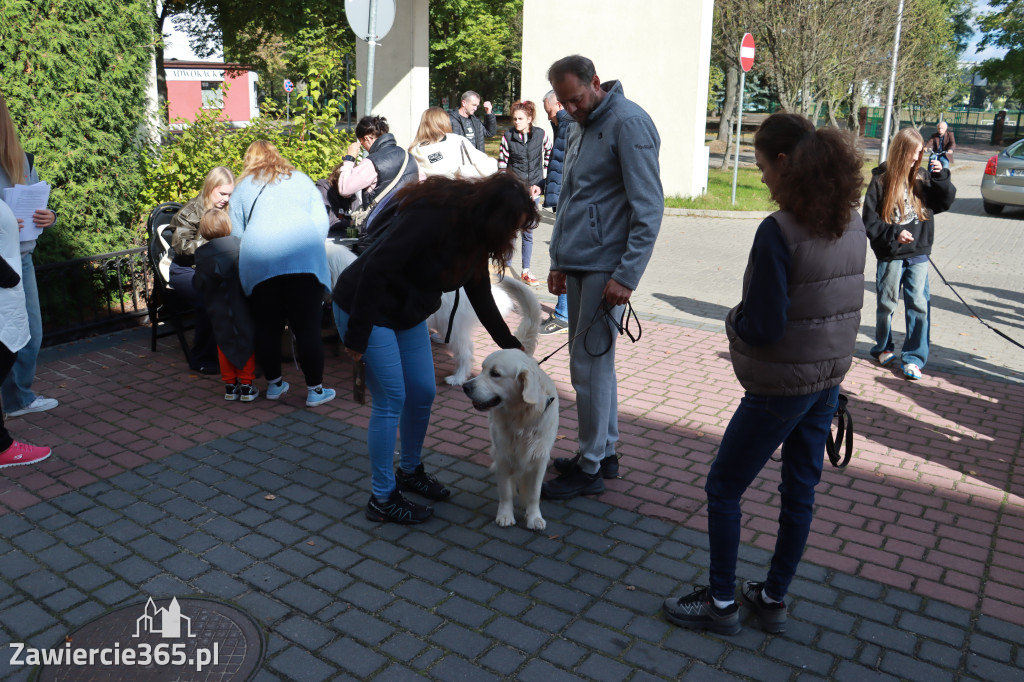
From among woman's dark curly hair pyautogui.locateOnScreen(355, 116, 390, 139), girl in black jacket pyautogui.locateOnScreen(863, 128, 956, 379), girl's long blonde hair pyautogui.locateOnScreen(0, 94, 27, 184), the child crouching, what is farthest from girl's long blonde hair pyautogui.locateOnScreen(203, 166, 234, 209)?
girl in black jacket pyautogui.locateOnScreen(863, 128, 956, 379)

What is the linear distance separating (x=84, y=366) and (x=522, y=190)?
16.0ft

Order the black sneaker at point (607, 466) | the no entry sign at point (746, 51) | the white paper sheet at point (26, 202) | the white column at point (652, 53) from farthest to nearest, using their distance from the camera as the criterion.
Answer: the white column at point (652, 53), the no entry sign at point (746, 51), the white paper sheet at point (26, 202), the black sneaker at point (607, 466)

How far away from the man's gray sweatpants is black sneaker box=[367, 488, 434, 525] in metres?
1.00

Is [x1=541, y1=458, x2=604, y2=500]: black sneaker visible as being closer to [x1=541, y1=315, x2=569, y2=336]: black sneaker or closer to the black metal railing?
[x1=541, y1=315, x2=569, y2=336]: black sneaker

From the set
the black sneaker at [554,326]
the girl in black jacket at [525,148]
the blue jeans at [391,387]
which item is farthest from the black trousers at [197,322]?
the girl in black jacket at [525,148]

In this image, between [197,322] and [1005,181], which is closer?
[197,322]

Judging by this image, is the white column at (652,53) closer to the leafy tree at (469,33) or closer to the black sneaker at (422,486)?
the black sneaker at (422,486)

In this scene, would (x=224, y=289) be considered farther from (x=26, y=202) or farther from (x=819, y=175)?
(x=819, y=175)

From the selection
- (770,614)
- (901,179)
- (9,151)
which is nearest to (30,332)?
(9,151)

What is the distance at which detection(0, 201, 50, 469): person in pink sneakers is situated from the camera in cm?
457

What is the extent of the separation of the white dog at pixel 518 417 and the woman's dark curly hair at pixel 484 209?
0.55 m

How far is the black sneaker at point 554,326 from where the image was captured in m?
7.99

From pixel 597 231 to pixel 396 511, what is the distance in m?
1.82

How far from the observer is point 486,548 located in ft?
13.2
